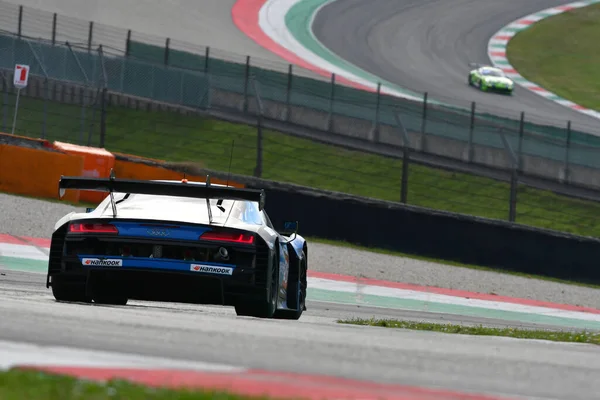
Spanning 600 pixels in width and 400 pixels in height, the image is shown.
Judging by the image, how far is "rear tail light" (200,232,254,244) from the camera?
8475 mm

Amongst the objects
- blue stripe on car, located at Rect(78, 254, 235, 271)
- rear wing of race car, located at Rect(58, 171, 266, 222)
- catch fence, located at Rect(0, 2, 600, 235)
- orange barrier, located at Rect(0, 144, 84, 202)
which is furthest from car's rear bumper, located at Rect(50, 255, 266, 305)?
catch fence, located at Rect(0, 2, 600, 235)

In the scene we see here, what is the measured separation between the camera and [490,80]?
150 ft

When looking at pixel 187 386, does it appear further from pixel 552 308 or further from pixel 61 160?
pixel 61 160

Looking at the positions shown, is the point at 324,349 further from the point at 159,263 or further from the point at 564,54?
the point at 564,54

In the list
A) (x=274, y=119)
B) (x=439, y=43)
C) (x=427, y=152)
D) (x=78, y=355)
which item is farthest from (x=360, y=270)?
(x=439, y=43)

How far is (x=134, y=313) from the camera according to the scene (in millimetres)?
7566

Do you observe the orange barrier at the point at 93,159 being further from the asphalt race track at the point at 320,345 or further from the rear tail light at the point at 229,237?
the rear tail light at the point at 229,237

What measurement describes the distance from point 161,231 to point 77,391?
4481mm

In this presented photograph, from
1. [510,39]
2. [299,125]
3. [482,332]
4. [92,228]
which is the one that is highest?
[510,39]

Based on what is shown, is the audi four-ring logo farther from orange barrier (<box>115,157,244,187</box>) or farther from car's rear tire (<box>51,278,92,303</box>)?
orange barrier (<box>115,157,244,187</box>)

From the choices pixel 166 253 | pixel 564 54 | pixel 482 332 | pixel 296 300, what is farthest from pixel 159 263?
pixel 564 54

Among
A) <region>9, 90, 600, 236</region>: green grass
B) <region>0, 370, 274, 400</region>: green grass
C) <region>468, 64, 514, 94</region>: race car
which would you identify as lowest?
<region>0, 370, 274, 400</region>: green grass

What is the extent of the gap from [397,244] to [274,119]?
865 cm

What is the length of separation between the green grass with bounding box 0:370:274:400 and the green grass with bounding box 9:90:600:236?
59.6 feet
